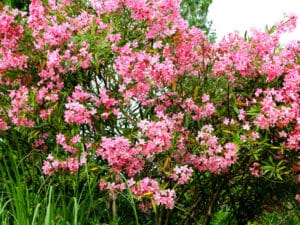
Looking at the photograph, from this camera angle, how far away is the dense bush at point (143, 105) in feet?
15.9

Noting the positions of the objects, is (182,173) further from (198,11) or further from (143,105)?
(198,11)

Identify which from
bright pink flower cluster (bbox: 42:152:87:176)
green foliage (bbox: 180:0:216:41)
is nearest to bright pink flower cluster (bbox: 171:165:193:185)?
bright pink flower cluster (bbox: 42:152:87:176)

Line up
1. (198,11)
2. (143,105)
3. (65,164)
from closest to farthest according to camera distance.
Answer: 1. (65,164)
2. (143,105)
3. (198,11)

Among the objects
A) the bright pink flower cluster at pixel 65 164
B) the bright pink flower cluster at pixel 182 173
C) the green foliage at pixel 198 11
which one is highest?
the green foliage at pixel 198 11

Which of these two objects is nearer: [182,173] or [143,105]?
[182,173]

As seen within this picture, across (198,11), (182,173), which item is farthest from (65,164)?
(198,11)

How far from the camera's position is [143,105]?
5375 millimetres

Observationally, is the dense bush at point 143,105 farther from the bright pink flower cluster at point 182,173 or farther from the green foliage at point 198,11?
the green foliage at point 198,11

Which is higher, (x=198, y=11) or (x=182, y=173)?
(x=198, y=11)

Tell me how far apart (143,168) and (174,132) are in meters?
0.51

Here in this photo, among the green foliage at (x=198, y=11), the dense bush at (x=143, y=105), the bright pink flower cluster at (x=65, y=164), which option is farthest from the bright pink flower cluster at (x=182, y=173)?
the green foliage at (x=198, y=11)

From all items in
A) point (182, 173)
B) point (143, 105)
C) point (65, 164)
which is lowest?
point (182, 173)

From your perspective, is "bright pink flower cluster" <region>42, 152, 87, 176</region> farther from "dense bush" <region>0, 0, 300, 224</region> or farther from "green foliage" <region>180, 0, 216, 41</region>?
"green foliage" <region>180, 0, 216, 41</region>

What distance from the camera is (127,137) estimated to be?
508 centimetres
